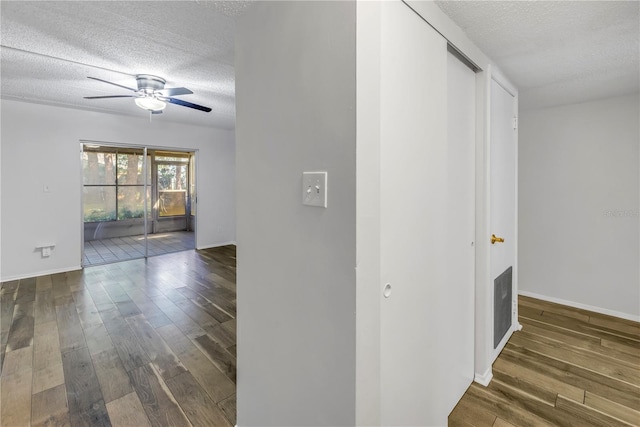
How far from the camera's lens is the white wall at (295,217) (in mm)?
1015

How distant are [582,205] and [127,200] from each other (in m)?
6.82

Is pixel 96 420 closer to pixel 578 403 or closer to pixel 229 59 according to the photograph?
pixel 229 59

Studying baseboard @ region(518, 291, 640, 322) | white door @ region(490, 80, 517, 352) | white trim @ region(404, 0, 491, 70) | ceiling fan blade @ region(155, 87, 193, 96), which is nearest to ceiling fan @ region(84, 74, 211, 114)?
ceiling fan blade @ region(155, 87, 193, 96)

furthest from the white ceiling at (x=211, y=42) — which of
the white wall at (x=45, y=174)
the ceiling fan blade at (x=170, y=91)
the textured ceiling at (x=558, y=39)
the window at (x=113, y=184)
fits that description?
the window at (x=113, y=184)

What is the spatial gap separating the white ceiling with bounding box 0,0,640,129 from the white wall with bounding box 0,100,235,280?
996 mm

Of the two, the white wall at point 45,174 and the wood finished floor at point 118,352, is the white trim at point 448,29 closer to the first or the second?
the wood finished floor at point 118,352

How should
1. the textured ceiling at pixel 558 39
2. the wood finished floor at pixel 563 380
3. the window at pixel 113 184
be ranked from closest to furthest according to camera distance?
1. the textured ceiling at pixel 558 39
2. the wood finished floor at pixel 563 380
3. the window at pixel 113 184

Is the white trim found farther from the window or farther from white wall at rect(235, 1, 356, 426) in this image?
the window

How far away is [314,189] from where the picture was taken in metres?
1.10

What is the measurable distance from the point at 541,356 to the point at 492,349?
20.3 inches

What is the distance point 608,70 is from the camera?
2305 mm

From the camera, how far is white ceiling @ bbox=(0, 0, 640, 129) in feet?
5.20

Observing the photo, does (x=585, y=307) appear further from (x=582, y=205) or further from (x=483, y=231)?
(x=483, y=231)

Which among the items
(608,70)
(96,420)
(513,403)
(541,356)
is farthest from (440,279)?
(608,70)
